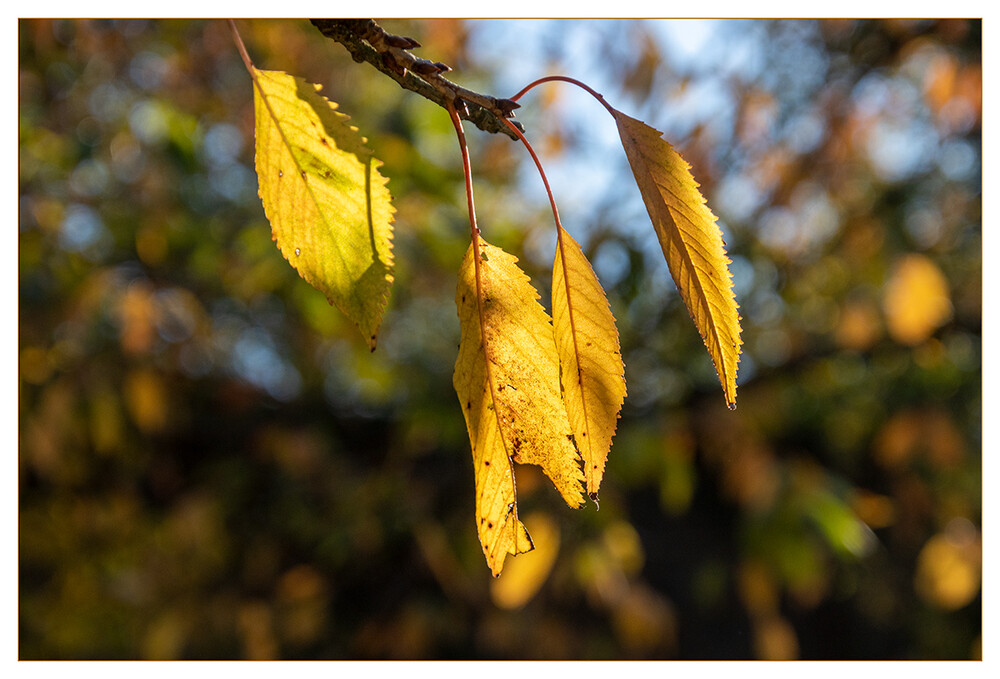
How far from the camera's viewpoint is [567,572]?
1.31m

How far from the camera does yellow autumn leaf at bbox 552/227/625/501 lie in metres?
0.23

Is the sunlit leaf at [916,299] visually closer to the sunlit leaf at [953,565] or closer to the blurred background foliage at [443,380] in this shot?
the blurred background foliage at [443,380]

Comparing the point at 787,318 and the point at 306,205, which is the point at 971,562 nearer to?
the point at 787,318

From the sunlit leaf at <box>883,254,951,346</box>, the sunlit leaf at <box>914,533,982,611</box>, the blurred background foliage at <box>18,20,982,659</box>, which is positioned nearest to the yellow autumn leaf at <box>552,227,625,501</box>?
the blurred background foliage at <box>18,20,982,659</box>

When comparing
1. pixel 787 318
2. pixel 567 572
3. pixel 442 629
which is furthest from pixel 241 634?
pixel 787 318

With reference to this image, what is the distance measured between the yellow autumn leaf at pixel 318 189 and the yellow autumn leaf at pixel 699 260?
9 centimetres

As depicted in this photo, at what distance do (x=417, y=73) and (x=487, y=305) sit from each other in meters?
0.08

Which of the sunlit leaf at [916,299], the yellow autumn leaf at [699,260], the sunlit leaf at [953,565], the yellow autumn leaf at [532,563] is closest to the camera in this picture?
the yellow autumn leaf at [699,260]

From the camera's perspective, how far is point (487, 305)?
0.75 feet

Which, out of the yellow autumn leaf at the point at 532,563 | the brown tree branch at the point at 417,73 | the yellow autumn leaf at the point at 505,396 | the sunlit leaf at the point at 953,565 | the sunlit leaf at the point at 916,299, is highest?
the brown tree branch at the point at 417,73

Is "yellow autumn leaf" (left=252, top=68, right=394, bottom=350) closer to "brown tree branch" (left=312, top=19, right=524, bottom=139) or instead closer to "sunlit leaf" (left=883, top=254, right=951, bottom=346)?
"brown tree branch" (left=312, top=19, right=524, bottom=139)

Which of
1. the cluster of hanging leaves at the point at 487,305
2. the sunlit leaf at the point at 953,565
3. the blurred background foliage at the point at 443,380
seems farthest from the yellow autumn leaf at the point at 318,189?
the sunlit leaf at the point at 953,565

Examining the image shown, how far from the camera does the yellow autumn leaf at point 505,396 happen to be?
0.74ft

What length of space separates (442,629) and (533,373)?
135 centimetres
